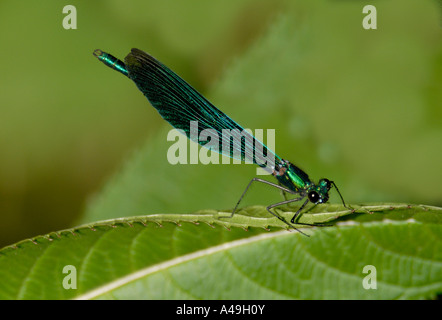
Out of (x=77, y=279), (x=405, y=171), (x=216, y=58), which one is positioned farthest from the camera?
(x=216, y=58)

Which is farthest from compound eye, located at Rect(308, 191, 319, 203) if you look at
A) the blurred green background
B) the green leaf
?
the green leaf

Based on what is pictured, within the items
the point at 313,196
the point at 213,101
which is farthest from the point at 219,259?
the point at 213,101

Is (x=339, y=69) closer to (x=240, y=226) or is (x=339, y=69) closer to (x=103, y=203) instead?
(x=103, y=203)

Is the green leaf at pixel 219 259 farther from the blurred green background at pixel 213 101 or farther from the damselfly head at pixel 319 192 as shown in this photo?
the blurred green background at pixel 213 101

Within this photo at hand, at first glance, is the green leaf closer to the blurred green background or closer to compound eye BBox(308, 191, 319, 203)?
compound eye BBox(308, 191, 319, 203)

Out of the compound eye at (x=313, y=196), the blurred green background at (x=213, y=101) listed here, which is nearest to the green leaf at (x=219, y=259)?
the compound eye at (x=313, y=196)

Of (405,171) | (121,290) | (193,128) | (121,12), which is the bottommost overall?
(121,290)

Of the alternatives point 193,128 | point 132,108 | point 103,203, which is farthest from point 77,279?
point 132,108
